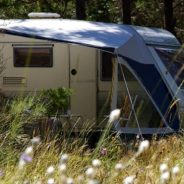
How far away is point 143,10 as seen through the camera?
82.8 feet

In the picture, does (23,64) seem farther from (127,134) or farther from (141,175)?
(141,175)

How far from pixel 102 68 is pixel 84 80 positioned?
388 mm

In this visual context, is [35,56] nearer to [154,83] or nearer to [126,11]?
[154,83]

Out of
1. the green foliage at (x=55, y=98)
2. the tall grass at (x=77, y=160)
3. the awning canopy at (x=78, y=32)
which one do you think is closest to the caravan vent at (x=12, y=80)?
the awning canopy at (x=78, y=32)

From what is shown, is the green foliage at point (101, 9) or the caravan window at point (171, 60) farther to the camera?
the green foliage at point (101, 9)

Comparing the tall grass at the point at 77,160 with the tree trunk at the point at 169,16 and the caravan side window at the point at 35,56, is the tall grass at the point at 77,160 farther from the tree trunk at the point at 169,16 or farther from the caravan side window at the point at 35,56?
the tree trunk at the point at 169,16

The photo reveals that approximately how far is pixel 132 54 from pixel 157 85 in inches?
23.3

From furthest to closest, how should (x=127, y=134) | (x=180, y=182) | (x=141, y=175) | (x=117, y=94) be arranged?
(x=117, y=94) → (x=127, y=134) → (x=141, y=175) → (x=180, y=182)

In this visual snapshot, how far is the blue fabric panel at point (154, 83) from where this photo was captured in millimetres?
9664

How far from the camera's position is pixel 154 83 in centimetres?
983

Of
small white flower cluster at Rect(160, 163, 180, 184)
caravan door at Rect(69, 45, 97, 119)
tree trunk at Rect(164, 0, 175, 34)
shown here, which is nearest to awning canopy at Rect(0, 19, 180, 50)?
caravan door at Rect(69, 45, 97, 119)

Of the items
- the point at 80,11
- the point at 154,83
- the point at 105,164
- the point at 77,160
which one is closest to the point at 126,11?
the point at 80,11

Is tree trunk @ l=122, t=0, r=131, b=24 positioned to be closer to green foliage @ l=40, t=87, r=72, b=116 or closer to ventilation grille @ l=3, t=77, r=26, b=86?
ventilation grille @ l=3, t=77, r=26, b=86

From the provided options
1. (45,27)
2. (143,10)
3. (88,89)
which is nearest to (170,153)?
(45,27)
